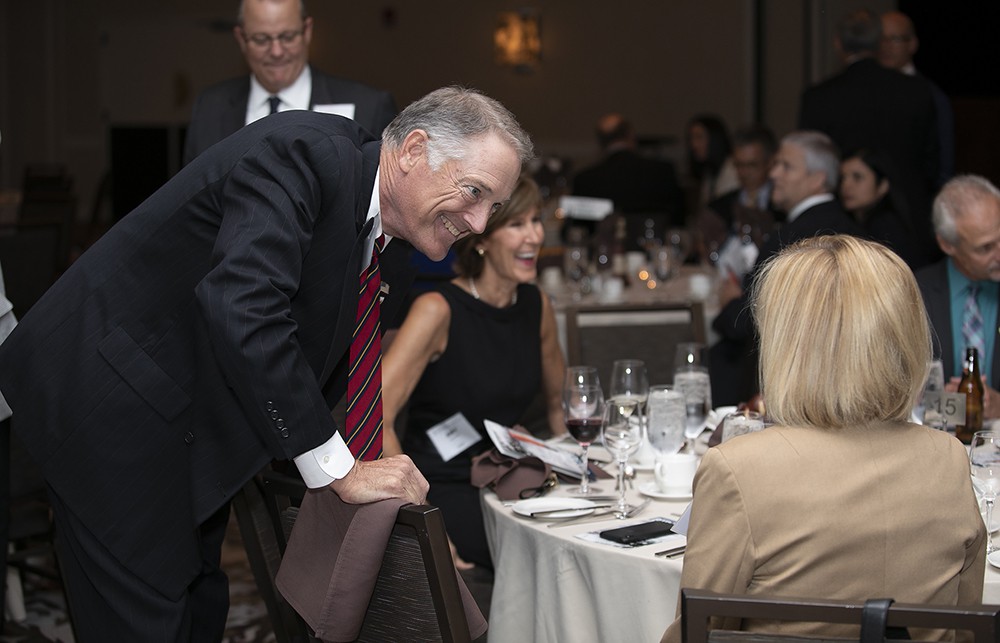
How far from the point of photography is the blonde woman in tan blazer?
60.8 inches

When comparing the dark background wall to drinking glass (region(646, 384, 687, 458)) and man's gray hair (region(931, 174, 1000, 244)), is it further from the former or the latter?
drinking glass (region(646, 384, 687, 458))

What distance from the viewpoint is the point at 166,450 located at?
6.55 ft

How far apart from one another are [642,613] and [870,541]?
0.53 m

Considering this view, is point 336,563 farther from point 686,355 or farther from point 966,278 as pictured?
point 966,278

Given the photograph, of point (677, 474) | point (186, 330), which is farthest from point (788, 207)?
point (186, 330)

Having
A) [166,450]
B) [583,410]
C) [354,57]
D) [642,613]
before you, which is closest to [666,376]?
[583,410]

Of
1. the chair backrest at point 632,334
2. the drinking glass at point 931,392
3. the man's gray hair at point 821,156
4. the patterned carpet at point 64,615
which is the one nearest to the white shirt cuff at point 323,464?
the drinking glass at point 931,392

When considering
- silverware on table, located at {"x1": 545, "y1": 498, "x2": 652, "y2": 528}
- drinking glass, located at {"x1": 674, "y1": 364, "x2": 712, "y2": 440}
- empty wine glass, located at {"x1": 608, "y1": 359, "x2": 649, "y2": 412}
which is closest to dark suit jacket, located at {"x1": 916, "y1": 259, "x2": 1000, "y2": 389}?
drinking glass, located at {"x1": 674, "y1": 364, "x2": 712, "y2": 440}

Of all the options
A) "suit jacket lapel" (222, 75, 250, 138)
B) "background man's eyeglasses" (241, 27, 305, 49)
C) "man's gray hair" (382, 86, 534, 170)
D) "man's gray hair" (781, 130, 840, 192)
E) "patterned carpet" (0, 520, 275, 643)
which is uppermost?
"background man's eyeglasses" (241, 27, 305, 49)

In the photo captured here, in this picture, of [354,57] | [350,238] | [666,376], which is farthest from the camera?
[354,57]

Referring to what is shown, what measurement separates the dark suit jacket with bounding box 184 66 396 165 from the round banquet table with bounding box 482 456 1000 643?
1778mm

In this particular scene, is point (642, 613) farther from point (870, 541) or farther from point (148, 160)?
point (148, 160)

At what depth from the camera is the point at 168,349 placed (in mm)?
1966

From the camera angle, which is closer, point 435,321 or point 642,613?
point 642,613
